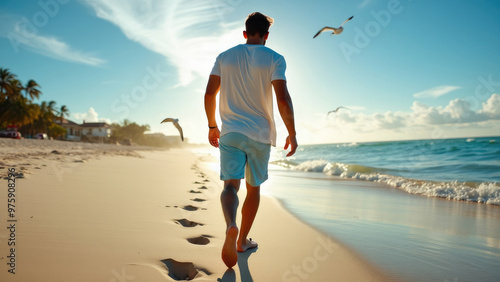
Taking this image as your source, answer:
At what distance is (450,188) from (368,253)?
18.9ft

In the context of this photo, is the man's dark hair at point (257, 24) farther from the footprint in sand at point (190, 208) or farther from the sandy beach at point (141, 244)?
the footprint in sand at point (190, 208)

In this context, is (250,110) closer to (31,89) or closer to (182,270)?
(182,270)

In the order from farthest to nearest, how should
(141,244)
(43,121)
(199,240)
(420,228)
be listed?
(43,121), (420,228), (199,240), (141,244)

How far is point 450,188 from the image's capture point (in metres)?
7.00

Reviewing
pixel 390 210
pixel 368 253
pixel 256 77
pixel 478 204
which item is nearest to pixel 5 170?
pixel 256 77

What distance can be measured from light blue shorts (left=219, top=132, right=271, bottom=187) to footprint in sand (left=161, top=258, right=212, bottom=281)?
0.68m

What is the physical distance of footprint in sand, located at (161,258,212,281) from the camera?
198 centimetres

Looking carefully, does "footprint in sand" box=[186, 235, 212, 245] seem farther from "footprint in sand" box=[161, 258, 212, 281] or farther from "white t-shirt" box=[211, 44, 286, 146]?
"white t-shirt" box=[211, 44, 286, 146]

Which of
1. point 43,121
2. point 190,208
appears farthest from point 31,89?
point 190,208

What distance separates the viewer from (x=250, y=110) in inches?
93.0

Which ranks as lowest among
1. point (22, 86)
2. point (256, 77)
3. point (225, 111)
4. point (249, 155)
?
point (249, 155)

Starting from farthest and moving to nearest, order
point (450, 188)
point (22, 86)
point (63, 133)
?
point (63, 133) < point (22, 86) < point (450, 188)

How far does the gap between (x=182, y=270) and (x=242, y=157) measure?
92cm

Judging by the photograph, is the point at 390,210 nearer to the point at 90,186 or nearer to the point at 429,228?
the point at 429,228
